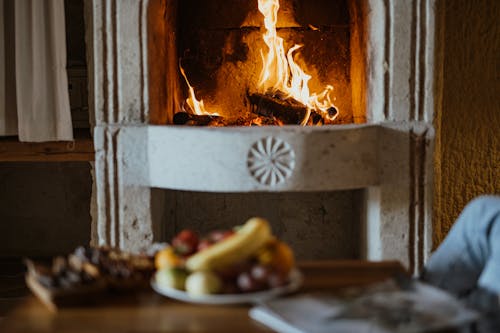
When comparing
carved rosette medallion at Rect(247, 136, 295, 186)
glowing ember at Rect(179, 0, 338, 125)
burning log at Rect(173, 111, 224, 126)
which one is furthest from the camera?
glowing ember at Rect(179, 0, 338, 125)

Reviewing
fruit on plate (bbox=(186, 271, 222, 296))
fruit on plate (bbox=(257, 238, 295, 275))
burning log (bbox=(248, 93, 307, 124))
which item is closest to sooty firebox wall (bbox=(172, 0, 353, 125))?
burning log (bbox=(248, 93, 307, 124))

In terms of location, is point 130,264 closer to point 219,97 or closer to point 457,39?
point 219,97

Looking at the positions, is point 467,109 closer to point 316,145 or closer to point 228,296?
point 316,145

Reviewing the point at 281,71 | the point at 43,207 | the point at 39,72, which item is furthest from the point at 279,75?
the point at 43,207

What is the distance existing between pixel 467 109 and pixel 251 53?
4.06ft

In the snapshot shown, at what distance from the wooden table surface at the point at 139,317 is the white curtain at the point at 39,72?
6.06 feet

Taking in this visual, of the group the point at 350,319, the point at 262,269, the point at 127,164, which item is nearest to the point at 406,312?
the point at 350,319

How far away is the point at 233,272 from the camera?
5.75 ft

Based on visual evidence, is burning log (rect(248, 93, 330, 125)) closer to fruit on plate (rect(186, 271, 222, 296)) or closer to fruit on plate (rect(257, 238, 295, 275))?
fruit on plate (rect(257, 238, 295, 275))

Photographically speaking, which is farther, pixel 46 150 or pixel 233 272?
pixel 46 150

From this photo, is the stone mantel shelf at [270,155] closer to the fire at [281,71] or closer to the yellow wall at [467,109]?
the fire at [281,71]

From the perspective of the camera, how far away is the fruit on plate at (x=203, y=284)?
5.61 feet

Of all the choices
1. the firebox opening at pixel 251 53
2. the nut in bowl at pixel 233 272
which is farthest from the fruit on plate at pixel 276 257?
the firebox opening at pixel 251 53

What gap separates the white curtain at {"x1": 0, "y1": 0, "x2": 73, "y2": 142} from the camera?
11.5ft
